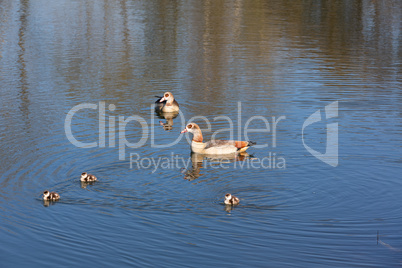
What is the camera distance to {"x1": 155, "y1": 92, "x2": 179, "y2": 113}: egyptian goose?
22.4m

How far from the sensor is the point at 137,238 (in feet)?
40.5

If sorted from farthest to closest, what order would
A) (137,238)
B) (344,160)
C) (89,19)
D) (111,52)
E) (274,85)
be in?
(89,19), (111,52), (274,85), (344,160), (137,238)

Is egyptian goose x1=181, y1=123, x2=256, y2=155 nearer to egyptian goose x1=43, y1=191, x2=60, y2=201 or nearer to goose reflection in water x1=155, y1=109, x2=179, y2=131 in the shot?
goose reflection in water x1=155, y1=109, x2=179, y2=131

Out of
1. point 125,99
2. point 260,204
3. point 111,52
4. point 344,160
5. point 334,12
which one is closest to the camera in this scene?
point 260,204

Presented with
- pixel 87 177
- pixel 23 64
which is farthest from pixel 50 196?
pixel 23 64

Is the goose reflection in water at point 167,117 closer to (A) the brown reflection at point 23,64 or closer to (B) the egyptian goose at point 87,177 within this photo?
(A) the brown reflection at point 23,64

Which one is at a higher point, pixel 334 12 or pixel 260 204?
pixel 334 12

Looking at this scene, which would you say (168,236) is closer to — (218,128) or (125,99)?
(218,128)

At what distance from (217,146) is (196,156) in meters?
0.68

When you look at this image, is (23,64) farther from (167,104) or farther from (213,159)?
(213,159)

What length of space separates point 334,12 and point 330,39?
12.6m

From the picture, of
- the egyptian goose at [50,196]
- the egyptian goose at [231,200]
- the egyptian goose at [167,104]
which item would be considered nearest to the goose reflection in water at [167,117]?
the egyptian goose at [167,104]

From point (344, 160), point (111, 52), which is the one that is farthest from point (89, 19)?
Answer: point (344, 160)

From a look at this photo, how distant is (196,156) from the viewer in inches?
709
